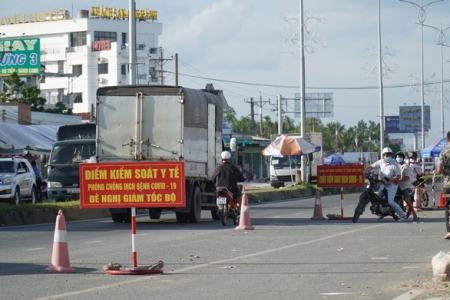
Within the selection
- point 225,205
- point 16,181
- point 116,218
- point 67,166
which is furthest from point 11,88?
point 225,205

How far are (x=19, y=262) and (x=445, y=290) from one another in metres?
6.72

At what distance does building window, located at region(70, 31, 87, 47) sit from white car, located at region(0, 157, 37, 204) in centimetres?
6550

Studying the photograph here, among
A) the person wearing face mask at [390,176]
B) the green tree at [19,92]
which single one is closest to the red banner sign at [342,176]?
the person wearing face mask at [390,176]

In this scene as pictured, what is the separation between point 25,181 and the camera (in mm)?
31562

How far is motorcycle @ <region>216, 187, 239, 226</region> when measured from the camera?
2047 cm

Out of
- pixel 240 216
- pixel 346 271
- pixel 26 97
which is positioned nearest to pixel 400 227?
pixel 240 216

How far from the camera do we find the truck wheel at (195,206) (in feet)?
73.0

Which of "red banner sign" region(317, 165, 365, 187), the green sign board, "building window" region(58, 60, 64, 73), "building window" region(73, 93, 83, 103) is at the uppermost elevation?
"building window" region(58, 60, 64, 73)

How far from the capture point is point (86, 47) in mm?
95562

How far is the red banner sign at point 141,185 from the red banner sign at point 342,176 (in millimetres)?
14295

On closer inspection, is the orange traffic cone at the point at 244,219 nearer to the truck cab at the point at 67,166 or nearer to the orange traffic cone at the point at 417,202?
the orange traffic cone at the point at 417,202

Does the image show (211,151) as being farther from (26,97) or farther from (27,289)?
(26,97)

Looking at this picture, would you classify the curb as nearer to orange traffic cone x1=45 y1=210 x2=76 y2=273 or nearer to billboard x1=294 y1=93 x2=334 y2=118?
orange traffic cone x1=45 y1=210 x2=76 y2=273

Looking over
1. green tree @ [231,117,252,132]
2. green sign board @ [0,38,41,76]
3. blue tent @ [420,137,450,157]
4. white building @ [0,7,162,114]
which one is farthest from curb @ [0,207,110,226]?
green tree @ [231,117,252,132]
